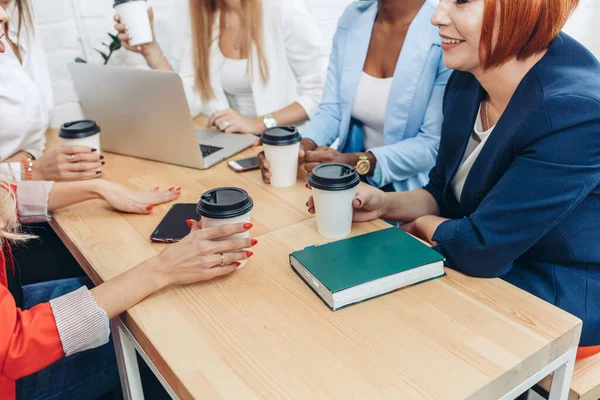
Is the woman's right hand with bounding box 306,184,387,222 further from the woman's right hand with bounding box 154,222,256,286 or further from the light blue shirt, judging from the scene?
the light blue shirt

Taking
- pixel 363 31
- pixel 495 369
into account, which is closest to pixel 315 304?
pixel 495 369

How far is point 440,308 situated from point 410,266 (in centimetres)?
9

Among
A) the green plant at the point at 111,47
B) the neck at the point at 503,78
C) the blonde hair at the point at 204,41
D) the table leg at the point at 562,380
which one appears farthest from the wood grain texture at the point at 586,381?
the green plant at the point at 111,47

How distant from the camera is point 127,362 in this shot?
0.94 metres

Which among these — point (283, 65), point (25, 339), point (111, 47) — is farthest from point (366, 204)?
point (111, 47)

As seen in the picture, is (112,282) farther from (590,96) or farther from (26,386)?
(590,96)

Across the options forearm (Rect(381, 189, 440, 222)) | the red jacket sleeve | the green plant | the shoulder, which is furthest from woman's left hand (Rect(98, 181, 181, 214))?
the green plant

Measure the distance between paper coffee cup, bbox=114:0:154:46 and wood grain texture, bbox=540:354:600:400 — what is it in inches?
62.9

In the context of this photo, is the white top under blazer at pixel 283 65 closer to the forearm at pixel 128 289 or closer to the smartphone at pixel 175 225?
the smartphone at pixel 175 225

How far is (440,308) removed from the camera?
2.64ft

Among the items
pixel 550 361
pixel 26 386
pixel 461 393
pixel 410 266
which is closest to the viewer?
pixel 461 393

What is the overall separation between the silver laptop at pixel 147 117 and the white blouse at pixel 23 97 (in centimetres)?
17

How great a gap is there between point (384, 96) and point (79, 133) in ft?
2.96

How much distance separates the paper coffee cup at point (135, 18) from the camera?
5.59 ft
